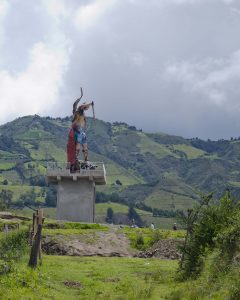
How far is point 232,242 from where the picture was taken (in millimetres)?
29812

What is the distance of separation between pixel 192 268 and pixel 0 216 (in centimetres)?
4470

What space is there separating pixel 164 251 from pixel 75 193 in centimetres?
2580

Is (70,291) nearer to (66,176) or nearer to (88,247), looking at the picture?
(88,247)

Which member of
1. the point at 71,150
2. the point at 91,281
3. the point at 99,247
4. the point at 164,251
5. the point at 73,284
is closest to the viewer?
the point at 73,284

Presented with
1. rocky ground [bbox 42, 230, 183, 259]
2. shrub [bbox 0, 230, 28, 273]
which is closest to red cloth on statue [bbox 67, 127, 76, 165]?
rocky ground [bbox 42, 230, 183, 259]

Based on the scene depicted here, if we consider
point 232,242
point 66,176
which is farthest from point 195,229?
point 66,176

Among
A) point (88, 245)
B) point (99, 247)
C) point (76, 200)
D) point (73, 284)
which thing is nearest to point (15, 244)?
point (88, 245)

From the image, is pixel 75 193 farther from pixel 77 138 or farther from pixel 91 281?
pixel 91 281

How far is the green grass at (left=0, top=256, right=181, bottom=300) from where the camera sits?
83.1ft

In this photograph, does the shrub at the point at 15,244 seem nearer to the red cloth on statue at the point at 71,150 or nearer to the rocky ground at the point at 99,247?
the rocky ground at the point at 99,247

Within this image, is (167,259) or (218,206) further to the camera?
(167,259)

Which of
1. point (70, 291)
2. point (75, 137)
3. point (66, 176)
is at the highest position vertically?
point (75, 137)

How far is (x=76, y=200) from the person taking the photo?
73500 millimetres

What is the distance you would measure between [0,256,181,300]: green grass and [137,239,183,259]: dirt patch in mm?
7542
